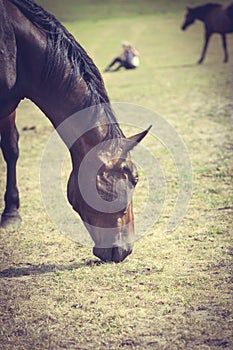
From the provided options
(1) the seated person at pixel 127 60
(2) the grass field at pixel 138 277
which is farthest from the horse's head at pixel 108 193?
Answer: (1) the seated person at pixel 127 60

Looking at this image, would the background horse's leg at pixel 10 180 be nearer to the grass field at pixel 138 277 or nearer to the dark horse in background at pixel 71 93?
the grass field at pixel 138 277

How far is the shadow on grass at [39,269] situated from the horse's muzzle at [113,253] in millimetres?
218

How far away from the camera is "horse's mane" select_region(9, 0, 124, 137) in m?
3.98

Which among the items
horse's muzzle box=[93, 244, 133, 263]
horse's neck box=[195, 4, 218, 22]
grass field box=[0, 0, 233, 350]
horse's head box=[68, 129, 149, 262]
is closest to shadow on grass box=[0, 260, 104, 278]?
grass field box=[0, 0, 233, 350]

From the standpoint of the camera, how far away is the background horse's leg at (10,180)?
17.9ft

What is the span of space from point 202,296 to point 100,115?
1350mm

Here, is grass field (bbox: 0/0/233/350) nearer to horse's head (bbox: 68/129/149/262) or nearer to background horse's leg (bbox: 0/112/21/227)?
background horse's leg (bbox: 0/112/21/227)

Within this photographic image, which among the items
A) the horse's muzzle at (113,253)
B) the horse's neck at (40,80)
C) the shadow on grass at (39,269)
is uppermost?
the horse's neck at (40,80)

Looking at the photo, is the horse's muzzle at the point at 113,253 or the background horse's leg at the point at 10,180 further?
the background horse's leg at the point at 10,180

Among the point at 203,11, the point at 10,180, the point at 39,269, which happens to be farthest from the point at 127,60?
the point at 39,269

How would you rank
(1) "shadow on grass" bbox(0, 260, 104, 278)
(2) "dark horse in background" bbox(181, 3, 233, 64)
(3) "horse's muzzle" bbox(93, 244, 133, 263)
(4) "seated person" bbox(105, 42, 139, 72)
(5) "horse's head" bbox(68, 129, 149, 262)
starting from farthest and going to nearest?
(2) "dark horse in background" bbox(181, 3, 233, 64)
(4) "seated person" bbox(105, 42, 139, 72)
(1) "shadow on grass" bbox(0, 260, 104, 278)
(3) "horse's muzzle" bbox(93, 244, 133, 263)
(5) "horse's head" bbox(68, 129, 149, 262)

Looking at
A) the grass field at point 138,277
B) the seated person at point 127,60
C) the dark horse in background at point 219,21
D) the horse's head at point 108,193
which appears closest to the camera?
the grass field at point 138,277

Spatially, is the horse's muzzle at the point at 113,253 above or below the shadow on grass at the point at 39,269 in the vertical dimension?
above

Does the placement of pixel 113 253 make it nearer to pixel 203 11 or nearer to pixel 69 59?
pixel 69 59
